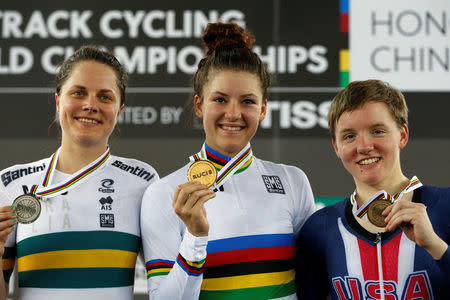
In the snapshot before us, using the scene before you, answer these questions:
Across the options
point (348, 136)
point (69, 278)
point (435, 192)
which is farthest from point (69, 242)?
point (435, 192)

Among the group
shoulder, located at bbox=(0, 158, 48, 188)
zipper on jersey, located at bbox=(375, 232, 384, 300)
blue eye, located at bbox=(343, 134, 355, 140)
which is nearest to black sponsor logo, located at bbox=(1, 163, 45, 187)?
shoulder, located at bbox=(0, 158, 48, 188)

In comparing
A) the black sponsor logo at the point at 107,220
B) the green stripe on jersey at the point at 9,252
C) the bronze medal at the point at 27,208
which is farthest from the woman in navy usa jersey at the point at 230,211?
the green stripe on jersey at the point at 9,252

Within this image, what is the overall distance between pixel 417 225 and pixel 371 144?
351 mm

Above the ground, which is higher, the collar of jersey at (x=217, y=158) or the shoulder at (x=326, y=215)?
the collar of jersey at (x=217, y=158)

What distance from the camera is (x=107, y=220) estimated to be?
2.00 meters

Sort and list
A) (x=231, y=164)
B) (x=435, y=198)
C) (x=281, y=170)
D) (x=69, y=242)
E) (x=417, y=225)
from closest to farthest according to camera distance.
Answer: (x=417, y=225) → (x=435, y=198) → (x=69, y=242) → (x=231, y=164) → (x=281, y=170)

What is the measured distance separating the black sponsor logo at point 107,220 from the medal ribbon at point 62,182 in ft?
0.53

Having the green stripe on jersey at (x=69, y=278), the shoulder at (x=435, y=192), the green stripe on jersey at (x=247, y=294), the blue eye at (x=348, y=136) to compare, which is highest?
the blue eye at (x=348, y=136)

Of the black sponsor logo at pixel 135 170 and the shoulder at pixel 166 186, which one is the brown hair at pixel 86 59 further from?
the shoulder at pixel 166 186

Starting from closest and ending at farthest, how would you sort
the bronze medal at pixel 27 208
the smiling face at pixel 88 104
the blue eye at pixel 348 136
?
the bronze medal at pixel 27 208, the blue eye at pixel 348 136, the smiling face at pixel 88 104

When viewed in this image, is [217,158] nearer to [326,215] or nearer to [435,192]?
[326,215]

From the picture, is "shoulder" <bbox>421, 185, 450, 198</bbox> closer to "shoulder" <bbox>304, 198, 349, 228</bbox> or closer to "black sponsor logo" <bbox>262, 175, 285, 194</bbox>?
"shoulder" <bbox>304, 198, 349, 228</bbox>

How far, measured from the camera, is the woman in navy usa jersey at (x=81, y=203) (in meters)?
1.93

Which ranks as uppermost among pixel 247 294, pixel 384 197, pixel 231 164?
pixel 231 164
